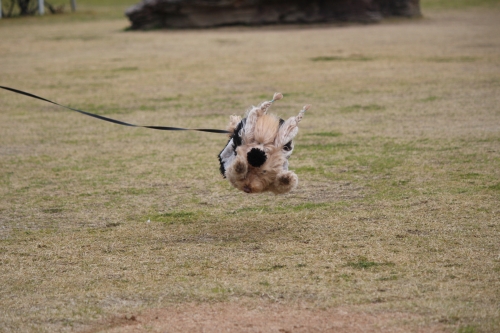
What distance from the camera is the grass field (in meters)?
3.70

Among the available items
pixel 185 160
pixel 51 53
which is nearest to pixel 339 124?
pixel 185 160

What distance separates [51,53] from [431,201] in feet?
40.8

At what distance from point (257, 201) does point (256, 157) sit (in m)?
1.24

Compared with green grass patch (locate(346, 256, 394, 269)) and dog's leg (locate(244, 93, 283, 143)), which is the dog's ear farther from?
green grass patch (locate(346, 256, 394, 269))

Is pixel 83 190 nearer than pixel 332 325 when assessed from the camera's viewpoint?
No

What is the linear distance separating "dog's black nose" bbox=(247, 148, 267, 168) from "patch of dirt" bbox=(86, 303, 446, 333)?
43.8 inches

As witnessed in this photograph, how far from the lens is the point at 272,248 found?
445 cm

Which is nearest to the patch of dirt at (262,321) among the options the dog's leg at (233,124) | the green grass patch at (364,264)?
the green grass patch at (364,264)

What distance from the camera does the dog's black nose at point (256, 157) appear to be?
4.39m

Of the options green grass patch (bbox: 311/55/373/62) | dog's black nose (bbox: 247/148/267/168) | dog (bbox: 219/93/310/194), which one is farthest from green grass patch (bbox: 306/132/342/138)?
green grass patch (bbox: 311/55/373/62)

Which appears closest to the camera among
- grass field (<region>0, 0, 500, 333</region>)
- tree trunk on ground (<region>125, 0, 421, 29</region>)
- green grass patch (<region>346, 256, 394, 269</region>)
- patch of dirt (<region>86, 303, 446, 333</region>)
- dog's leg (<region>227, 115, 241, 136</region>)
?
patch of dirt (<region>86, 303, 446, 333</region>)

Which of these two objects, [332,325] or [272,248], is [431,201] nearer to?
[272,248]

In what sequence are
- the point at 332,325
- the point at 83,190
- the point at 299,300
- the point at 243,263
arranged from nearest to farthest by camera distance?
the point at 332,325 < the point at 299,300 < the point at 243,263 < the point at 83,190

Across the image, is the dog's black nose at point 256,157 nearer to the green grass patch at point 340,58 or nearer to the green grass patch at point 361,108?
the green grass patch at point 361,108
